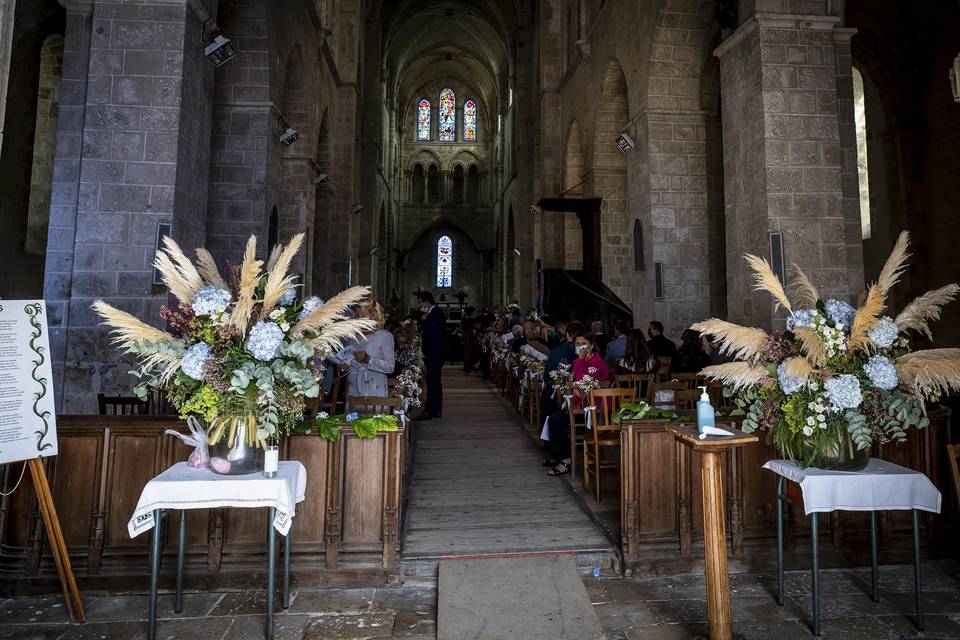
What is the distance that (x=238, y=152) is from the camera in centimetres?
759

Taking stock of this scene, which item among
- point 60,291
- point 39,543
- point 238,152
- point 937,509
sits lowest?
point 39,543

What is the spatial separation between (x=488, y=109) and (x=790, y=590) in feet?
99.1

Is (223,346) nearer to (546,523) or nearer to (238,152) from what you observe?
(546,523)

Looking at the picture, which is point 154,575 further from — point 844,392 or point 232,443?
point 844,392

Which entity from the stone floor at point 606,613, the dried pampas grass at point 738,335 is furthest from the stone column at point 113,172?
the dried pampas grass at point 738,335

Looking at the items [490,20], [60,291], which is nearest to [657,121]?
[60,291]

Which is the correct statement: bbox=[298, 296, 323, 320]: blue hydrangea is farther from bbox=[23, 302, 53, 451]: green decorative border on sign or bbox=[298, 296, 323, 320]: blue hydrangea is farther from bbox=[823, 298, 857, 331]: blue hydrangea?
bbox=[823, 298, 857, 331]: blue hydrangea

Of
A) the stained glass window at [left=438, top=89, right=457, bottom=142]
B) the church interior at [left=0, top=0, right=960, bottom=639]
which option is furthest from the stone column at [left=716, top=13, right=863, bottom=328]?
the stained glass window at [left=438, top=89, right=457, bottom=142]

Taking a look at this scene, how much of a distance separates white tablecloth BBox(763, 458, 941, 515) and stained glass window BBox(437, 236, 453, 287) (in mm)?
28190

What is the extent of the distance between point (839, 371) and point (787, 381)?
26cm

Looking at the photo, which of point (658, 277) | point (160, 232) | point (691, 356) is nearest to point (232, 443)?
point (160, 232)

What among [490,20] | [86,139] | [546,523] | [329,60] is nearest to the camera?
[546,523]

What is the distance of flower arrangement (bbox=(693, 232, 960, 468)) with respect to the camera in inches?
102

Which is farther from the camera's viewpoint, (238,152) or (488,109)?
(488,109)
